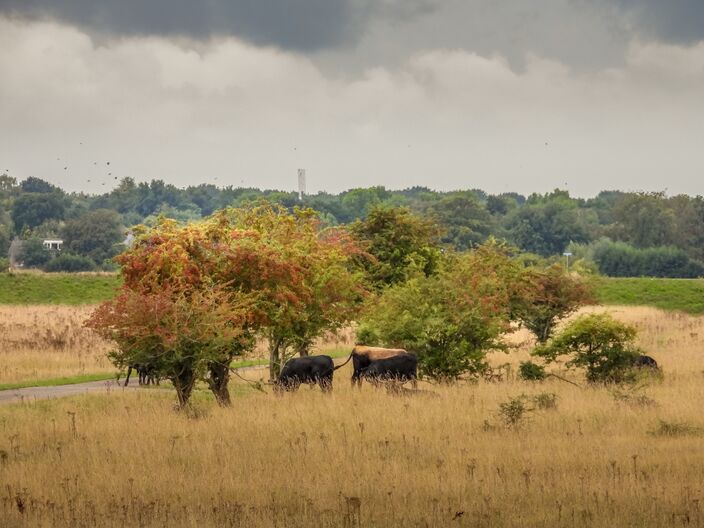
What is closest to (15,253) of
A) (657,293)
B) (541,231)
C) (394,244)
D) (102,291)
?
(102,291)

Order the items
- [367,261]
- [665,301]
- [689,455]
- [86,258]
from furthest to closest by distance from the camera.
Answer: [86,258]
[665,301]
[367,261]
[689,455]

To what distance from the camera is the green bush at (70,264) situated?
13100cm

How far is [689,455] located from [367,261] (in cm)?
2951

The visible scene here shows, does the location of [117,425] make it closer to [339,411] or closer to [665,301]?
[339,411]

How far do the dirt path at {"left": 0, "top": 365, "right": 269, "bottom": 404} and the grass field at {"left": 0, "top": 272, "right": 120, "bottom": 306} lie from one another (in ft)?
170

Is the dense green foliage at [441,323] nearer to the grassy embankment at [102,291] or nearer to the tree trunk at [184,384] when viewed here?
the tree trunk at [184,384]

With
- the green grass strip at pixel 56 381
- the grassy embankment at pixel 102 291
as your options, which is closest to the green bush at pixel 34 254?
the grassy embankment at pixel 102 291

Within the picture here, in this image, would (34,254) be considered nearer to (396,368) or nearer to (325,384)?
(396,368)

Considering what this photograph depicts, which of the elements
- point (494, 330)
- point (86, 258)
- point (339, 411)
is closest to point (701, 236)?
point (86, 258)

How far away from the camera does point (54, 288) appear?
291ft

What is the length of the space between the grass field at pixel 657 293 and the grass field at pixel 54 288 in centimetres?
3918

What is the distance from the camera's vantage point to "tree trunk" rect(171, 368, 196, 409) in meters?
25.7

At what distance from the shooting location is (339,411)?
2383 centimetres

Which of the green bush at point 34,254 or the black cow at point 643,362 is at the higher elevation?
the green bush at point 34,254
